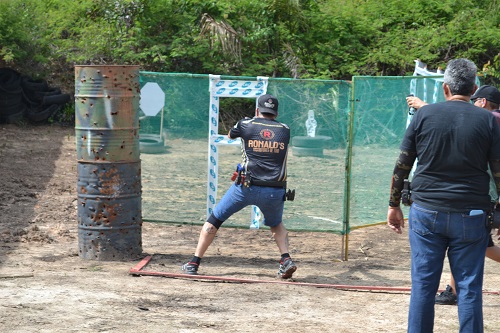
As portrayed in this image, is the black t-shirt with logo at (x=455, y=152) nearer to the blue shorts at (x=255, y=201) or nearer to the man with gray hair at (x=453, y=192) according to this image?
the man with gray hair at (x=453, y=192)

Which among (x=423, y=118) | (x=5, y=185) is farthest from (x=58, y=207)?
(x=423, y=118)

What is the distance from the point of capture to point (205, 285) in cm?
757

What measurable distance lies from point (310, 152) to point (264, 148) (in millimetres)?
1953

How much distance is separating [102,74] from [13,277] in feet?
7.26

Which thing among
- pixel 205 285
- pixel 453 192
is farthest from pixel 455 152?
pixel 205 285

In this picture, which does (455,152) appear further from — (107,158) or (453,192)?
(107,158)

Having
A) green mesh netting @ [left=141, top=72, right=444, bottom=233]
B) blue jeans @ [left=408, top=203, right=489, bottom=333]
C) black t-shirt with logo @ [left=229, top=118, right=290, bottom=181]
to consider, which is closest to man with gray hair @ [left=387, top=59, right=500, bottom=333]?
blue jeans @ [left=408, top=203, right=489, bottom=333]

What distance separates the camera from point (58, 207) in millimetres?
11430

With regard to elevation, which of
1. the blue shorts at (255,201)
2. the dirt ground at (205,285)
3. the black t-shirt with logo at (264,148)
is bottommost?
the dirt ground at (205,285)

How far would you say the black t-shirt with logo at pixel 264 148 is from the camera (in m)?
7.68

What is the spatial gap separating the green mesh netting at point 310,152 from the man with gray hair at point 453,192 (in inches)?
148

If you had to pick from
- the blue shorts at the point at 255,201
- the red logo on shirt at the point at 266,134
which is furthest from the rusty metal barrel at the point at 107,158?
the red logo on shirt at the point at 266,134

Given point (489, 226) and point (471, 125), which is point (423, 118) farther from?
point (489, 226)

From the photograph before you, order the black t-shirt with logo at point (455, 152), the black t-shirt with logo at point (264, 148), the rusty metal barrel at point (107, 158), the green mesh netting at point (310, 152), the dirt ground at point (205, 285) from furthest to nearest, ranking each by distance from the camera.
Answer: the green mesh netting at point (310, 152), the rusty metal barrel at point (107, 158), the black t-shirt with logo at point (264, 148), the dirt ground at point (205, 285), the black t-shirt with logo at point (455, 152)
